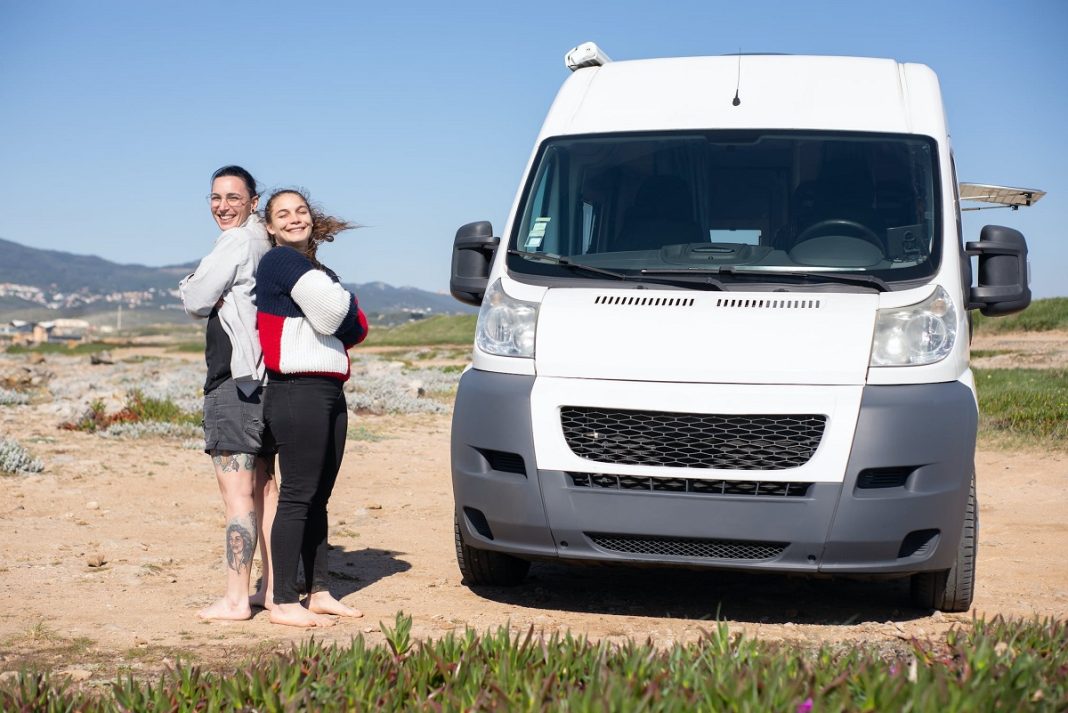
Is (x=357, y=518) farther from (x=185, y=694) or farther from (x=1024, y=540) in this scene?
(x=185, y=694)

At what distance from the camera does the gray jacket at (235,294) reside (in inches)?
225

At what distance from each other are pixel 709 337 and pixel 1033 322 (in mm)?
40569

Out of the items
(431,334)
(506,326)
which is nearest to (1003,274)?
(506,326)

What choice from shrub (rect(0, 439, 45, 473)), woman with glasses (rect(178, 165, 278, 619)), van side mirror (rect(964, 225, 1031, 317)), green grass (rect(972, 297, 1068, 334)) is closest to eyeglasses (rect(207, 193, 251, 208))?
woman with glasses (rect(178, 165, 278, 619))

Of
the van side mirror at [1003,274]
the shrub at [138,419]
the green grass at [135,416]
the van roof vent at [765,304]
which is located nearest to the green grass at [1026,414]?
the van side mirror at [1003,274]

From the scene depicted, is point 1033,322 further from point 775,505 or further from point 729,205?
point 775,505

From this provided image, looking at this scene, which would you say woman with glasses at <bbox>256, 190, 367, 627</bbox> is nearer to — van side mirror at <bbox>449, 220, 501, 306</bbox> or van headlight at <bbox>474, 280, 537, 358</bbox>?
van headlight at <bbox>474, 280, 537, 358</bbox>

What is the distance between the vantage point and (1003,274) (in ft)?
19.7

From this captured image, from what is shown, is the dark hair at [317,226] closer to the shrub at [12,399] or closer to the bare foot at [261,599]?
the bare foot at [261,599]

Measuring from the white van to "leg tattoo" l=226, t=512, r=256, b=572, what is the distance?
1016 mm

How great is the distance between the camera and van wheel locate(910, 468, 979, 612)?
5883 millimetres

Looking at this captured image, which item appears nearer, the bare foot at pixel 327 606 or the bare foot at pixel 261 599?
the bare foot at pixel 327 606

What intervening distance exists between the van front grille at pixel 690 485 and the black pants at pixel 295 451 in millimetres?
1214

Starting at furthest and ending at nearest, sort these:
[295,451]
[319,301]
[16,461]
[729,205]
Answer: [16,461]
[729,205]
[295,451]
[319,301]
